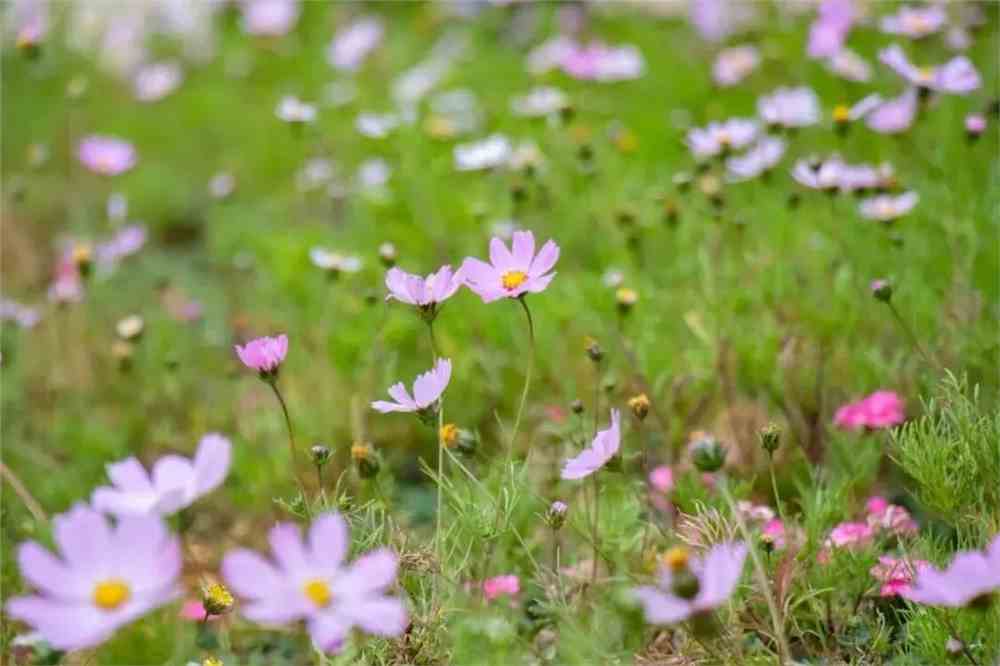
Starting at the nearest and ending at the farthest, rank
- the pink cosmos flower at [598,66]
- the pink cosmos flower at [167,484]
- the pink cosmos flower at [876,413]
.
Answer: the pink cosmos flower at [167,484] < the pink cosmos flower at [876,413] < the pink cosmos flower at [598,66]

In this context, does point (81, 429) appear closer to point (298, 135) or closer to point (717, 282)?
→ point (298, 135)

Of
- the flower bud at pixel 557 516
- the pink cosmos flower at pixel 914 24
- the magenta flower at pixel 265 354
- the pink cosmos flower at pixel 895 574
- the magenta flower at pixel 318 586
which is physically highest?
the magenta flower at pixel 318 586

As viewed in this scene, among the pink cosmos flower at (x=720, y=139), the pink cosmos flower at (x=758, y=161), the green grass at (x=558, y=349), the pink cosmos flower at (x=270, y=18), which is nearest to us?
the green grass at (x=558, y=349)

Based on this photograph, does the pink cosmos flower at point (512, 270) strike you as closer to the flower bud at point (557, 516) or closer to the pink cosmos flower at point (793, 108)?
the flower bud at point (557, 516)

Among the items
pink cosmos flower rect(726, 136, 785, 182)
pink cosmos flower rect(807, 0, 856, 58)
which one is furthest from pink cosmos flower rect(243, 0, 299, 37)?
pink cosmos flower rect(726, 136, 785, 182)

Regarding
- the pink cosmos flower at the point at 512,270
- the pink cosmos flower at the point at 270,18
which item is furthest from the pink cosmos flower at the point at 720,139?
the pink cosmos flower at the point at 270,18

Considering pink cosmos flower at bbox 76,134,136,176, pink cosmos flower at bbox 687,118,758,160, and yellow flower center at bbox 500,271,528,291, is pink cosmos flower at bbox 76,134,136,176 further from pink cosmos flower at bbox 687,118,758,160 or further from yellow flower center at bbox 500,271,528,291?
yellow flower center at bbox 500,271,528,291

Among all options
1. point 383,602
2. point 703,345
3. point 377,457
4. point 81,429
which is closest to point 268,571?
point 383,602
